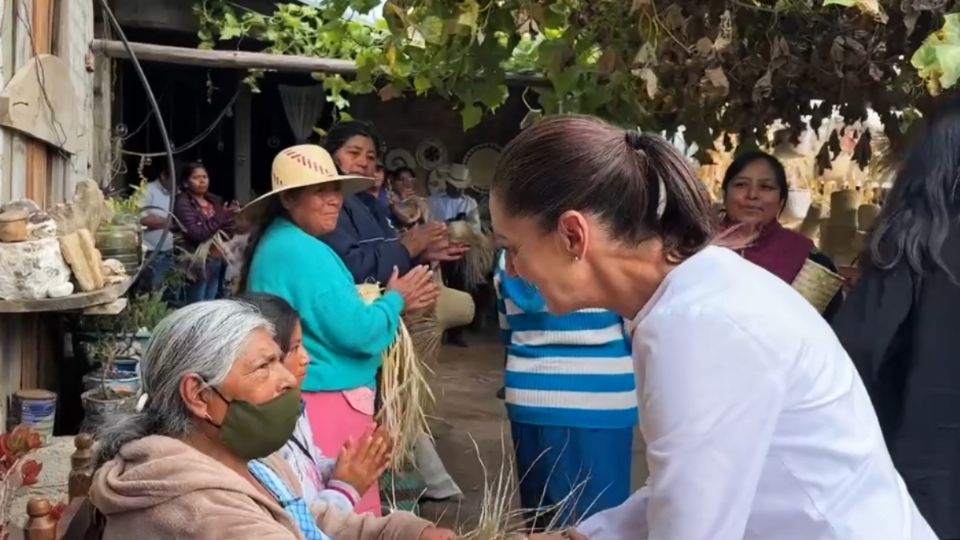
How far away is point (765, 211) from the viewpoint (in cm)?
361

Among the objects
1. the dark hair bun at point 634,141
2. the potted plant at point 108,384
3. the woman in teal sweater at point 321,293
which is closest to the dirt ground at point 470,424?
the woman in teal sweater at point 321,293

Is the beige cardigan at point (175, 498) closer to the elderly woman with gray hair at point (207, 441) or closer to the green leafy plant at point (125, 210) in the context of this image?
the elderly woman with gray hair at point (207, 441)

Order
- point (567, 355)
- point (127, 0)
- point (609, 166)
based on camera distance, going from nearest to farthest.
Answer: point (609, 166) < point (567, 355) < point (127, 0)

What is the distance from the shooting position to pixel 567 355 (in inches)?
123

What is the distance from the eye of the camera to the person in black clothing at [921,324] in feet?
6.91

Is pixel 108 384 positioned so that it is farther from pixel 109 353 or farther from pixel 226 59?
pixel 226 59

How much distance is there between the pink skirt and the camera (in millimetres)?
3029

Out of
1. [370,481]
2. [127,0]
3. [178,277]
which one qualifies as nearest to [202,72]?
[127,0]

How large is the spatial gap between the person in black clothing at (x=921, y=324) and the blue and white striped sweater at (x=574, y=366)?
3.17 feet

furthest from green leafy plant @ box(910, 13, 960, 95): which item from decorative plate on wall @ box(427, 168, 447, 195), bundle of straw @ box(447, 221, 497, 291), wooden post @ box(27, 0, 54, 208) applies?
decorative plate on wall @ box(427, 168, 447, 195)

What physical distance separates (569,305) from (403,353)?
2231 mm

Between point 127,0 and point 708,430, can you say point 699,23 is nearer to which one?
point 708,430

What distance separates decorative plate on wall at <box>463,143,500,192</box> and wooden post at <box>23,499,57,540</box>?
28.2 feet

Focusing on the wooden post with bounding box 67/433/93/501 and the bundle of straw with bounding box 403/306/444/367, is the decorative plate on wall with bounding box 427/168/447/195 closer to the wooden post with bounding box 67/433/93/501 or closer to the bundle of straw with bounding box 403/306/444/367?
the bundle of straw with bounding box 403/306/444/367
